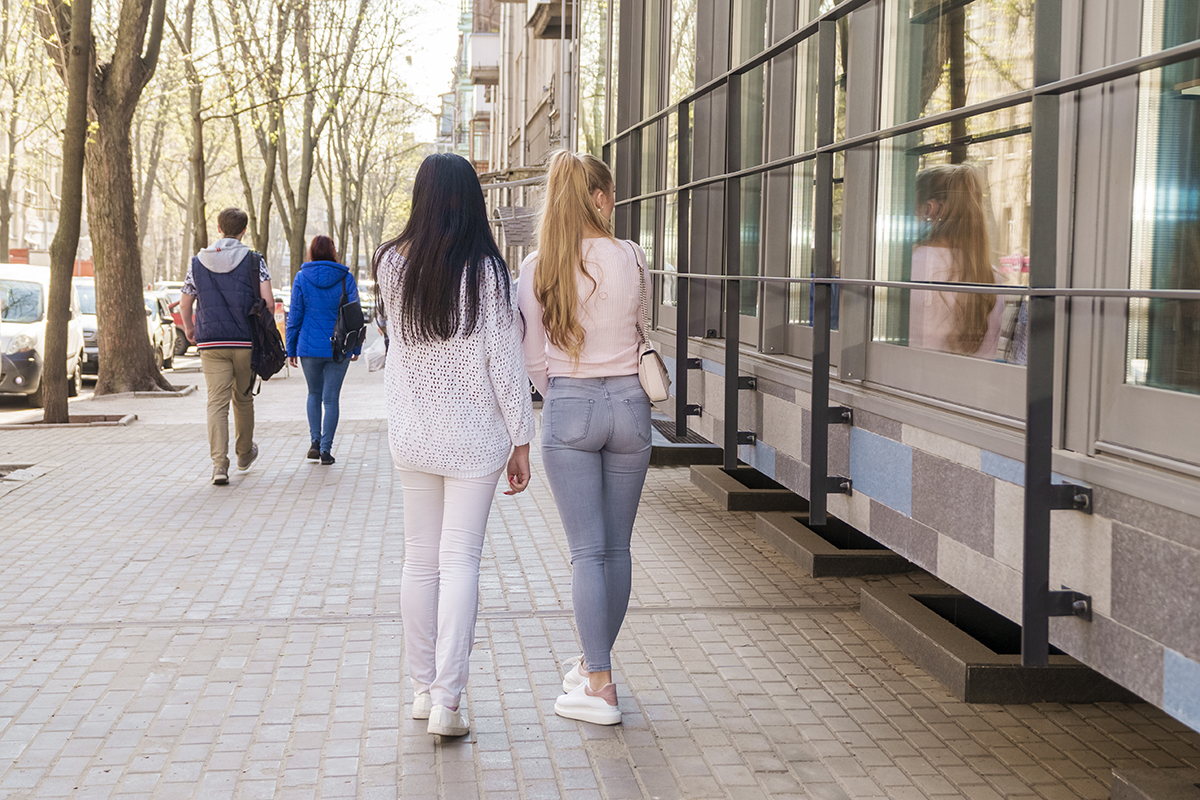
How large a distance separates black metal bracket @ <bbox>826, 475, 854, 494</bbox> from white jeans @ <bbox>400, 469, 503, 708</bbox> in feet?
5.20

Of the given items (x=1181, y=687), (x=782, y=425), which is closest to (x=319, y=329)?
(x=782, y=425)

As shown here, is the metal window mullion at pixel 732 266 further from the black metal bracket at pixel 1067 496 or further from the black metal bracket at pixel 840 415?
the black metal bracket at pixel 1067 496

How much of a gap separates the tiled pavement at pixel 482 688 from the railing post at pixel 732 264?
832 mm

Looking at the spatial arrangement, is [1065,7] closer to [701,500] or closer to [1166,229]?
[1166,229]

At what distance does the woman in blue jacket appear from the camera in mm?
10992

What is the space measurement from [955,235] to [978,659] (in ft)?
5.11

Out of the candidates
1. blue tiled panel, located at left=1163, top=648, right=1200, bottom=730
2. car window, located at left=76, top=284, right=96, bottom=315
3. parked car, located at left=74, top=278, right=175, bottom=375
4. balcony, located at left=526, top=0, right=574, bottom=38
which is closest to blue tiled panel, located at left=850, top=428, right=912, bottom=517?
blue tiled panel, located at left=1163, top=648, right=1200, bottom=730

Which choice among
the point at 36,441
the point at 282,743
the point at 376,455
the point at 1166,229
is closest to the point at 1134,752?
the point at 1166,229

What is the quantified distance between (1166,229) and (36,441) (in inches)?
450

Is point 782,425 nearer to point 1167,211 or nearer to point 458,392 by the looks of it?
point 458,392

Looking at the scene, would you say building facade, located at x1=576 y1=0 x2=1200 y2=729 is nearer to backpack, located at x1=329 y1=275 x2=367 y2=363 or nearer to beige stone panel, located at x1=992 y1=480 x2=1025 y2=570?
beige stone panel, located at x1=992 y1=480 x2=1025 y2=570

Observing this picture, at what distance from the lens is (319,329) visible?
11.0 metres

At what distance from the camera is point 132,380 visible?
1786 cm

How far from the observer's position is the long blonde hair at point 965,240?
4652 millimetres
